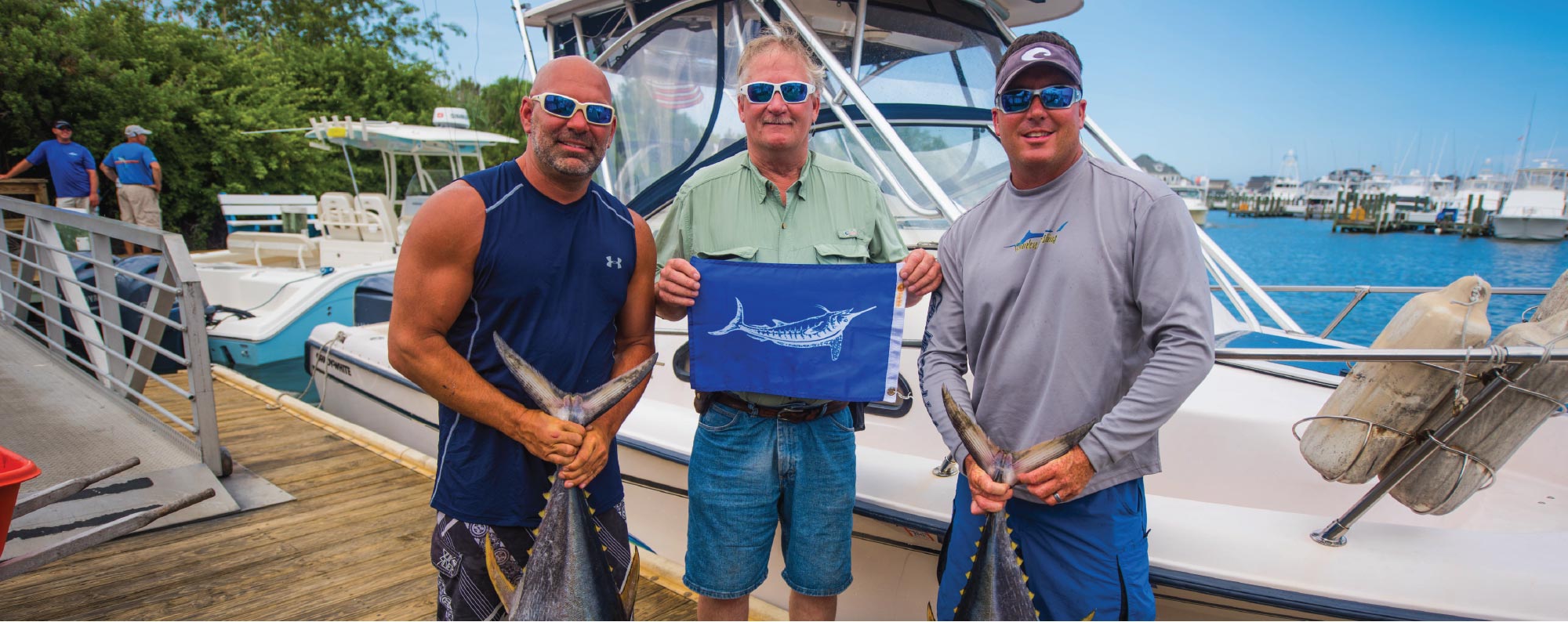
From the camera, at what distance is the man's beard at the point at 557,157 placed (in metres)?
1.92

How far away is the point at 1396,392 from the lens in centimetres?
203

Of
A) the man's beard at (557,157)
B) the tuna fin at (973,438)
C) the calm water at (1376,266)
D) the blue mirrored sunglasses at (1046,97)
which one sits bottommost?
the calm water at (1376,266)

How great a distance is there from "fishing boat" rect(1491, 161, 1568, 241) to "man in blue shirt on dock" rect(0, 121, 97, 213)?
256 feet

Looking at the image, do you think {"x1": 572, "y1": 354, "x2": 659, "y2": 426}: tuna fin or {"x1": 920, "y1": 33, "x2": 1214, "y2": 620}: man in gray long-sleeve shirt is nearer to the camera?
{"x1": 920, "y1": 33, "x2": 1214, "y2": 620}: man in gray long-sleeve shirt

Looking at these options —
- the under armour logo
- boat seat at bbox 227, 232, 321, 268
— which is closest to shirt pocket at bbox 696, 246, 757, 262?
the under armour logo

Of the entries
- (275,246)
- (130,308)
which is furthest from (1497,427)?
(275,246)

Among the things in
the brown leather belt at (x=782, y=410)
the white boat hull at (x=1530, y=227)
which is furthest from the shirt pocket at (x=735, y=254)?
the white boat hull at (x=1530, y=227)

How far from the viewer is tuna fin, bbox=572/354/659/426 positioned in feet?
6.10

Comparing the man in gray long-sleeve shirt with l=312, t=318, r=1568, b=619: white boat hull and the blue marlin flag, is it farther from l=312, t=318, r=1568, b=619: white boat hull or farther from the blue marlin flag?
l=312, t=318, r=1568, b=619: white boat hull

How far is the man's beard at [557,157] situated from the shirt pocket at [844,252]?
0.71 meters

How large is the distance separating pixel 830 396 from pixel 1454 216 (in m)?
91.1

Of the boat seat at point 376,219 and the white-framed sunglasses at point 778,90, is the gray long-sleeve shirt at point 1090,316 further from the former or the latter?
the boat seat at point 376,219

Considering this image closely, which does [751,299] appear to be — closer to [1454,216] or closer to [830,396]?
[830,396]

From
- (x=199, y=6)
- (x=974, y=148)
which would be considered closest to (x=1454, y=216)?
(x=974, y=148)
